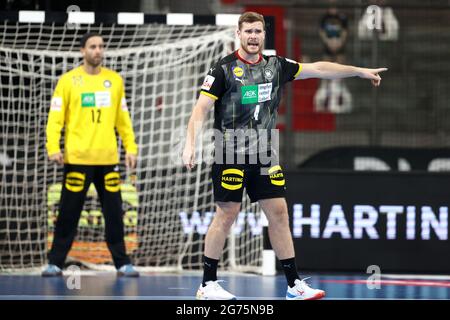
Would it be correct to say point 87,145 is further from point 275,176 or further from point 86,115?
point 275,176

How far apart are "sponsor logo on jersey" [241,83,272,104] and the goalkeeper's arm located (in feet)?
0.81

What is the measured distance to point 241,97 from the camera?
884 centimetres

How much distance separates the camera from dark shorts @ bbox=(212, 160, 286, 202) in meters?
8.78

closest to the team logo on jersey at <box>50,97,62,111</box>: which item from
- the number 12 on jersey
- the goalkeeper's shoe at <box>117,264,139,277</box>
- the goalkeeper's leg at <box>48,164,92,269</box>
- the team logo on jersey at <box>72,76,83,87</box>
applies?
the team logo on jersey at <box>72,76,83,87</box>

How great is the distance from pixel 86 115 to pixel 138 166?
1670 millimetres

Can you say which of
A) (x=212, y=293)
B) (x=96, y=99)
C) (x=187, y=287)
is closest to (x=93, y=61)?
(x=96, y=99)

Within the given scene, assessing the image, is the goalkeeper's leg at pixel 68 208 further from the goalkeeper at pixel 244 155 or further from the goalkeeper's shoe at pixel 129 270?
the goalkeeper at pixel 244 155

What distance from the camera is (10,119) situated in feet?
41.0

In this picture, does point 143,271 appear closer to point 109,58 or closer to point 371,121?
point 109,58

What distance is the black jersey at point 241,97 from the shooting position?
8828 millimetres

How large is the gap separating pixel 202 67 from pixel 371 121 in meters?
2.11

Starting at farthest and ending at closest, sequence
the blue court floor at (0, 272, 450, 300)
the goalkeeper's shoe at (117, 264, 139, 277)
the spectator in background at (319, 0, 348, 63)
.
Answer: the spectator in background at (319, 0, 348, 63)
the goalkeeper's shoe at (117, 264, 139, 277)
the blue court floor at (0, 272, 450, 300)

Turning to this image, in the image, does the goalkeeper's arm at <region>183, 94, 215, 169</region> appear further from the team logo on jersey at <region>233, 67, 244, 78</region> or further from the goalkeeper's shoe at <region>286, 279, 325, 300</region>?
the goalkeeper's shoe at <region>286, 279, 325, 300</region>
